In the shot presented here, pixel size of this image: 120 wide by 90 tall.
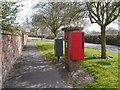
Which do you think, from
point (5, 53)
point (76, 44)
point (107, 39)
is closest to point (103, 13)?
point (76, 44)

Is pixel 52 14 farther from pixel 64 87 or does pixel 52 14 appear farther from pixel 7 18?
pixel 64 87

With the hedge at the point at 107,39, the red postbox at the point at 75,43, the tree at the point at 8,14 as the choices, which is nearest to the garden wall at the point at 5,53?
the tree at the point at 8,14

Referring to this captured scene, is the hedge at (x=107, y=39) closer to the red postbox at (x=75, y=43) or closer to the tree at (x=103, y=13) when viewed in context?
the tree at (x=103, y=13)

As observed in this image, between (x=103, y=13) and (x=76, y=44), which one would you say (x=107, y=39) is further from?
(x=76, y=44)

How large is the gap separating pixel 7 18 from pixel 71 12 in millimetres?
4260

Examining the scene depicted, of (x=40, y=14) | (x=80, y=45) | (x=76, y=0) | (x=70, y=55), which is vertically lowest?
(x=70, y=55)

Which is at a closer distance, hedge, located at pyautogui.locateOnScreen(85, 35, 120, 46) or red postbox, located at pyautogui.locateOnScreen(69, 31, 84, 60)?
red postbox, located at pyautogui.locateOnScreen(69, 31, 84, 60)

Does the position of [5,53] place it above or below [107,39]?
below

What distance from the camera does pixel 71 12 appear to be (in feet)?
24.6

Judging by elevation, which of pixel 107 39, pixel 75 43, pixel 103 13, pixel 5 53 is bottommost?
pixel 5 53

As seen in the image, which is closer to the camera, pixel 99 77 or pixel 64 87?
pixel 64 87

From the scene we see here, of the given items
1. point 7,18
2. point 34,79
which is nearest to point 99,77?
point 34,79

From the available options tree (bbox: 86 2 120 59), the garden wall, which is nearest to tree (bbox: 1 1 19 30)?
the garden wall

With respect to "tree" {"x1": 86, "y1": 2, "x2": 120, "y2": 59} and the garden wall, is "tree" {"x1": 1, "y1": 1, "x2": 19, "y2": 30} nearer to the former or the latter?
the garden wall
